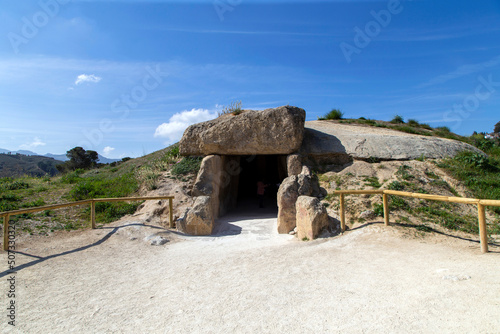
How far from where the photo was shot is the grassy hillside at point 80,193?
871 centimetres

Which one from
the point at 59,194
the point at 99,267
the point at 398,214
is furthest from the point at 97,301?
the point at 59,194

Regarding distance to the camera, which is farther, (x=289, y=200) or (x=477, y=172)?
(x=477, y=172)

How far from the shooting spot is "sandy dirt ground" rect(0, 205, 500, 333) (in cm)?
339

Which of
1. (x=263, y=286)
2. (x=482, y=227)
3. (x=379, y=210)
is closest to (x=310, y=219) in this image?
(x=379, y=210)

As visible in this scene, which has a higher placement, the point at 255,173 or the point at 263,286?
the point at 255,173

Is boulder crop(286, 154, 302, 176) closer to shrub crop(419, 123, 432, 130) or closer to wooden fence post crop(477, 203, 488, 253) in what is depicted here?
wooden fence post crop(477, 203, 488, 253)

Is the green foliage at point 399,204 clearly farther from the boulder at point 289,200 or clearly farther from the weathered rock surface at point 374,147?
the weathered rock surface at point 374,147

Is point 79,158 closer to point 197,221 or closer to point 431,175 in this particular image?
point 197,221

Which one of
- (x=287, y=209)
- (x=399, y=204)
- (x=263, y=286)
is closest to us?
(x=263, y=286)

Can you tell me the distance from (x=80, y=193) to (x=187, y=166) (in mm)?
4172

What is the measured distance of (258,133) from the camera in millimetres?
10453

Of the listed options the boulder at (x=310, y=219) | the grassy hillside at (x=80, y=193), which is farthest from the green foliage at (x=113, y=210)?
the boulder at (x=310, y=219)

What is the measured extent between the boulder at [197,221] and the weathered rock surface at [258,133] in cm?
304

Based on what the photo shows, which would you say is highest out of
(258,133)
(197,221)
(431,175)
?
(258,133)
